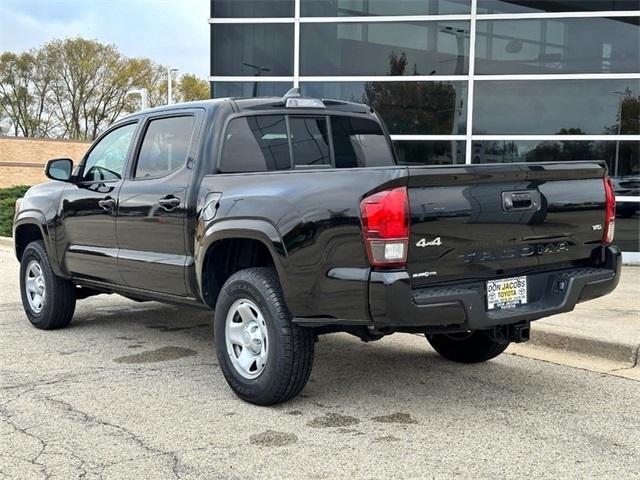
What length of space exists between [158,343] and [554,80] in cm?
797

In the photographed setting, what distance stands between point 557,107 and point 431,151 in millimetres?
2064

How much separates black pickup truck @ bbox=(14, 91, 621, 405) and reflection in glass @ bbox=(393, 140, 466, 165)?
588 cm

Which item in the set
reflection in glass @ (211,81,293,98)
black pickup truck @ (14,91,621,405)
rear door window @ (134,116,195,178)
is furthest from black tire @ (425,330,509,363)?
reflection in glass @ (211,81,293,98)

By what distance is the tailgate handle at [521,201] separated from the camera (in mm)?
4176

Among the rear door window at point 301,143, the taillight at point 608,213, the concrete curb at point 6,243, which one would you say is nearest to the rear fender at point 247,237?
the rear door window at point 301,143

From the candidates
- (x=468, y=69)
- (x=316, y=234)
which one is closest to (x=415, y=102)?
(x=468, y=69)

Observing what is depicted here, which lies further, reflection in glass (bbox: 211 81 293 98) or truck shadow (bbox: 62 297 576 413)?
reflection in glass (bbox: 211 81 293 98)

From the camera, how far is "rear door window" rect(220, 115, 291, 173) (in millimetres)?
5079

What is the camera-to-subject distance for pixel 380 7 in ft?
40.0

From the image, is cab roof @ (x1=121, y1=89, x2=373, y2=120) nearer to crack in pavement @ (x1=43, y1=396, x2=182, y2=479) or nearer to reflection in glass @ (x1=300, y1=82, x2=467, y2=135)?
crack in pavement @ (x1=43, y1=396, x2=182, y2=479)

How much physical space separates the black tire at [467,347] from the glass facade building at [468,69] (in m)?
6.38

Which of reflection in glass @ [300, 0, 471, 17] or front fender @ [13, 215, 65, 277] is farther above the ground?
reflection in glass @ [300, 0, 471, 17]

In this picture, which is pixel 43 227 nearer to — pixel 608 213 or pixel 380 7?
pixel 608 213

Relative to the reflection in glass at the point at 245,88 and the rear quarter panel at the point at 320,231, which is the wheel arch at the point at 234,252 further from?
the reflection in glass at the point at 245,88
